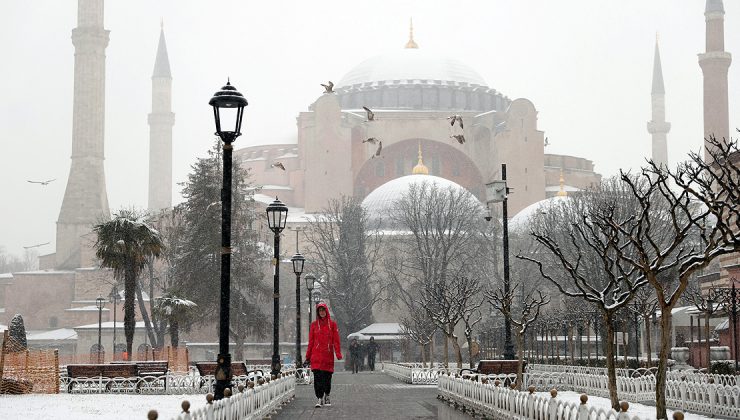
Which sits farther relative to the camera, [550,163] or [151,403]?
[550,163]

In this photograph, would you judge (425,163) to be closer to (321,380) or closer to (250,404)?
(321,380)

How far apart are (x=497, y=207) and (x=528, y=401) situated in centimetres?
5058

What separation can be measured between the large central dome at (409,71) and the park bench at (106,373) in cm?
5601

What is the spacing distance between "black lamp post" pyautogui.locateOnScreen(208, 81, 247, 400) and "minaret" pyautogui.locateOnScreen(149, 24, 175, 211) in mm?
69367

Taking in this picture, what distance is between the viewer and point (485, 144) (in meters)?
70.7

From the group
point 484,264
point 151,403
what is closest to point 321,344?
point 151,403

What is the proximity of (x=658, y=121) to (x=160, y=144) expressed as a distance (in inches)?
1559

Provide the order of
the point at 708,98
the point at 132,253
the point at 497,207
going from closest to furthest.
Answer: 1. the point at 132,253
2. the point at 708,98
3. the point at 497,207

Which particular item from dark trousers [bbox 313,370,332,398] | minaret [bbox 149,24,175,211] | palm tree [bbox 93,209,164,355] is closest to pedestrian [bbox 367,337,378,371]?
palm tree [bbox 93,209,164,355]

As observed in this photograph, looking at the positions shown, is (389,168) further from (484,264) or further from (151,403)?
(151,403)

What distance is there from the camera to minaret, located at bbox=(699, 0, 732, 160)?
54094 mm

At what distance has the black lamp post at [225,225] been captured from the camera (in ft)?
35.9

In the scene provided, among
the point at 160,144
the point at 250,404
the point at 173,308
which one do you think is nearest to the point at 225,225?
the point at 250,404

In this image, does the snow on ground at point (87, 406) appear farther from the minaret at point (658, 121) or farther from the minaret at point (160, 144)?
the minaret at point (658, 121)
